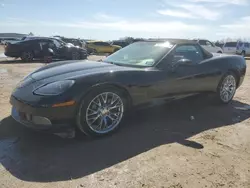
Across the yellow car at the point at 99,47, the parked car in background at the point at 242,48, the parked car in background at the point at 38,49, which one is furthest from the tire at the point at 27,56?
the parked car in background at the point at 242,48

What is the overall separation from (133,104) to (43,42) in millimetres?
12800

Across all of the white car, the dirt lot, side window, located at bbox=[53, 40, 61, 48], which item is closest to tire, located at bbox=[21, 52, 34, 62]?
side window, located at bbox=[53, 40, 61, 48]

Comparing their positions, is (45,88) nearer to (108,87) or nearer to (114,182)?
(108,87)

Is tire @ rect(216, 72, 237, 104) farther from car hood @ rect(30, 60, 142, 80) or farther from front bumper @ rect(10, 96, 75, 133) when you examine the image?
front bumper @ rect(10, 96, 75, 133)

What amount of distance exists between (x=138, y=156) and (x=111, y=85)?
1.03 m

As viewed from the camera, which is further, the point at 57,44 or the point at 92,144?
the point at 57,44

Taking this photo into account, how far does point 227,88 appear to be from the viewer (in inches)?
225

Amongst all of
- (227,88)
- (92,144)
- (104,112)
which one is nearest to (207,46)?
(227,88)

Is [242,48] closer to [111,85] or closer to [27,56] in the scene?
[27,56]

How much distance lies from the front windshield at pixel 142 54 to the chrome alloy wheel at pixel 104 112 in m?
0.86

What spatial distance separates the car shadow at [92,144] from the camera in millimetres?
2930

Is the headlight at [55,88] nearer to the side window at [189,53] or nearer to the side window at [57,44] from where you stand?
the side window at [189,53]

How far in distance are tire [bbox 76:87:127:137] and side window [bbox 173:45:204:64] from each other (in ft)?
4.42

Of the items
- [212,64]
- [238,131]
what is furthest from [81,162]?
[212,64]
